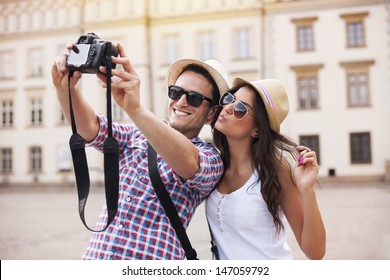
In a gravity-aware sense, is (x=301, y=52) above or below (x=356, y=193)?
above

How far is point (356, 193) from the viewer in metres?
2.37

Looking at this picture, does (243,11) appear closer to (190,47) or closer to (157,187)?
(190,47)

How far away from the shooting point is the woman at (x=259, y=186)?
33.7 inches

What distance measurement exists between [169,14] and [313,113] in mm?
898

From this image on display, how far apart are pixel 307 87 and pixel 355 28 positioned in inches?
14.8

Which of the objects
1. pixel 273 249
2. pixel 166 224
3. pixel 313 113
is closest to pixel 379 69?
pixel 313 113

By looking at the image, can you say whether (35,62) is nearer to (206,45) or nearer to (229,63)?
(206,45)

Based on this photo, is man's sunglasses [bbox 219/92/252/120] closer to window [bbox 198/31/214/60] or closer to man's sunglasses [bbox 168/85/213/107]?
man's sunglasses [bbox 168/85/213/107]

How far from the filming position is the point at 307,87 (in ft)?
8.07

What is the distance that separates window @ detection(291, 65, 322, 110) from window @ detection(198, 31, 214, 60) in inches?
21.7

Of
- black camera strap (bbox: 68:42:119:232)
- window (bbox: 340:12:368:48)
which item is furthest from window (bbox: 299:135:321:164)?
black camera strap (bbox: 68:42:119:232)

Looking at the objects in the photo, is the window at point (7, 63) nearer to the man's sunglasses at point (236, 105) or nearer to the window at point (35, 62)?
the window at point (35, 62)

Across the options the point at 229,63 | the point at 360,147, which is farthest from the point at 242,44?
the point at 360,147

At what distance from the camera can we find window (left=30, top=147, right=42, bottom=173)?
2.34 m
